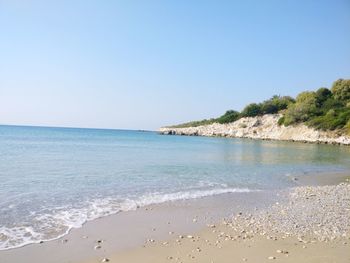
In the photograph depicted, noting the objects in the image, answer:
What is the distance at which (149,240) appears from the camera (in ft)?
28.3

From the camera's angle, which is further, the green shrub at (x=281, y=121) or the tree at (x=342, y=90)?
the tree at (x=342, y=90)

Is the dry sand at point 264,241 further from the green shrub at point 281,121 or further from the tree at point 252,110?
the tree at point 252,110

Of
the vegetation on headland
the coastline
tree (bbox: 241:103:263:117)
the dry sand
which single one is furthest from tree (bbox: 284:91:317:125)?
the coastline

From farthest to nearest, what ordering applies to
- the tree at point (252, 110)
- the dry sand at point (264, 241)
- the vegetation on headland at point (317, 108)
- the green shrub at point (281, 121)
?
the tree at point (252, 110)
the green shrub at point (281, 121)
the vegetation on headland at point (317, 108)
the dry sand at point (264, 241)

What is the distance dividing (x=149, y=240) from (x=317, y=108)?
9419 centimetres

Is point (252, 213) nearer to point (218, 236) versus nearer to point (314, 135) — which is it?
point (218, 236)

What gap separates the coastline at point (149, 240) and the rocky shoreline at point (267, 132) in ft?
216

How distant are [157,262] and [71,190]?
355 inches

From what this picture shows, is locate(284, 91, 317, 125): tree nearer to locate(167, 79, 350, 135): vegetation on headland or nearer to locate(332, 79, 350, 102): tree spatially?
locate(167, 79, 350, 135): vegetation on headland

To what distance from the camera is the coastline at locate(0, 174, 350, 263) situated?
7523mm

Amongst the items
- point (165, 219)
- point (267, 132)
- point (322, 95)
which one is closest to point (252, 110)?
point (267, 132)

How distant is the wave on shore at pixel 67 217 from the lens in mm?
8711

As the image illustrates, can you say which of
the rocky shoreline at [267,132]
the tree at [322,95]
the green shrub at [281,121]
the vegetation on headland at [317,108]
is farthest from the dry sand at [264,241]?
the tree at [322,95]

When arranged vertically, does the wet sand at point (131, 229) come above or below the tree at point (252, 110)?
below
